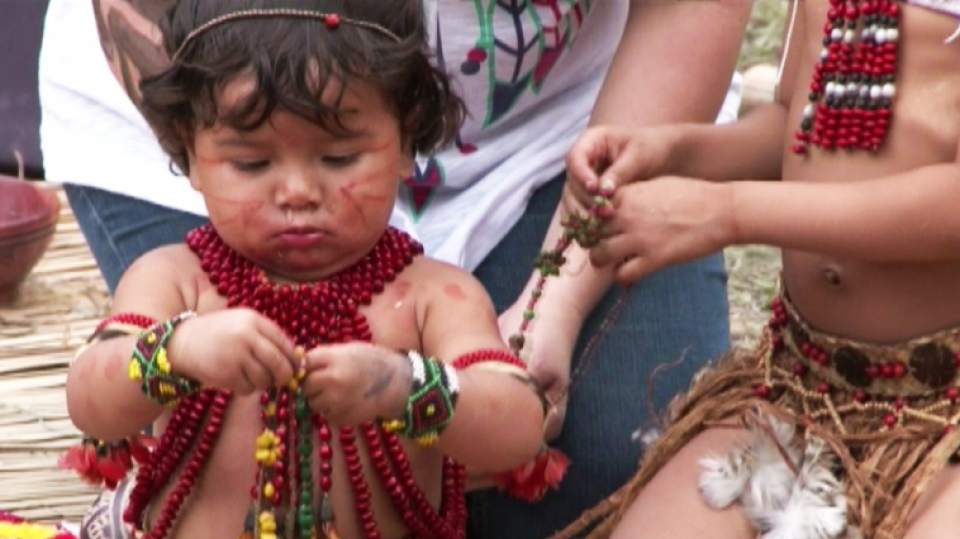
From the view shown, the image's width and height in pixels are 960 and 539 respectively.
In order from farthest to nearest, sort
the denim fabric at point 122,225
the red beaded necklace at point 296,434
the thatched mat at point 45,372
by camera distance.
→ 1. the thatched mat at point 45,372
2. the denim fabric at point 122,225
3. the red beaded necklace at point 296,434

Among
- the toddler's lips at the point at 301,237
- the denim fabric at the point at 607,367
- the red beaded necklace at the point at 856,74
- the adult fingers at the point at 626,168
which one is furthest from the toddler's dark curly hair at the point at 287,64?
the denim fabric at the point at 607,367

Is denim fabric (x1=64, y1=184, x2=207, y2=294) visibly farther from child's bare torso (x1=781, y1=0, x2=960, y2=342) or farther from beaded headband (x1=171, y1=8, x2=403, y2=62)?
child's bare torso (x1=781, y1=0, x2=960, y2=342)

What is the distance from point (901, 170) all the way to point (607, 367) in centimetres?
65

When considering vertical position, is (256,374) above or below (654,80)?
above

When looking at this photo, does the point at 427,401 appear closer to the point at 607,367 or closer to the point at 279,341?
the point at 279,341

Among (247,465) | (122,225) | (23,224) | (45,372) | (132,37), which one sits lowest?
(45,372)

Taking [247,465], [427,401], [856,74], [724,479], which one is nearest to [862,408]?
[724,479]

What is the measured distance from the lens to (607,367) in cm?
264

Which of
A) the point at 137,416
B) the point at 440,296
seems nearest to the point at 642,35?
the point at 440,296

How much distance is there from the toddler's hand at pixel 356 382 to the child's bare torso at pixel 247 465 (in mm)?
231

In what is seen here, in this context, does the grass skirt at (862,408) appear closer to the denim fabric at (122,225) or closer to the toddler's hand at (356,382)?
the toddler's hand at (356,382)

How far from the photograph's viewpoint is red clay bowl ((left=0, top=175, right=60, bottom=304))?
11.6ft

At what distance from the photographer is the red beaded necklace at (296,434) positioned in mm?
1956

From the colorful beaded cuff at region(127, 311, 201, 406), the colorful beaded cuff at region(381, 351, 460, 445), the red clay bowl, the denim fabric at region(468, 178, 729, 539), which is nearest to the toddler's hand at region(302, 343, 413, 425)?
the colorful beaded cuff at region(381, 351, 460, 445)
